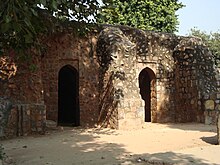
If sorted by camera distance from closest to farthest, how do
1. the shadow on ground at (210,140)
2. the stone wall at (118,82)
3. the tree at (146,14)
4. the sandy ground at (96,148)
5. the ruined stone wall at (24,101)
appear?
1. the sandy ground at (96,148)
2. the shadow on ground at (210,140)
3. the ruined stone wall at (24,101)
4. the stone wall at (118,82)
5. the tree at (146,14)

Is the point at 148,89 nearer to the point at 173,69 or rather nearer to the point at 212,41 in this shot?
the point at 173,69

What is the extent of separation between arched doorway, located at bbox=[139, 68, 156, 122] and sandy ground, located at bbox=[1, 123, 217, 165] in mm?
4242

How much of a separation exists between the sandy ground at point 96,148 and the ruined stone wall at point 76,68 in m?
1.91

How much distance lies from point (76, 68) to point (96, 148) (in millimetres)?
4903

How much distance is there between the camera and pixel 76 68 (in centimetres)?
1100

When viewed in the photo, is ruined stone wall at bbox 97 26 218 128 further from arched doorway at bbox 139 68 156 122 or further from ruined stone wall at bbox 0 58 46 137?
ruined stone wall at bbox 0 58 46 137

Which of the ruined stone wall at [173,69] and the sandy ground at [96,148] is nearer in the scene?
the sandy ground at [96,148]

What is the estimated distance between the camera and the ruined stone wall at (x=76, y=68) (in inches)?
412

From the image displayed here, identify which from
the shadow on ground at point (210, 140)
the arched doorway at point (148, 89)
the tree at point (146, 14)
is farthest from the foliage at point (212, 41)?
the shadow on ground at point (210, 140)

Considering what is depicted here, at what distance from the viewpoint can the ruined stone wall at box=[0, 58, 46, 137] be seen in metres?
8.52

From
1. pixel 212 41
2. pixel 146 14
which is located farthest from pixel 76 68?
pixel 212 41

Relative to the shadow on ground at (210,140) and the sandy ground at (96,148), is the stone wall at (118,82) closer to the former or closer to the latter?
the shadow on ground at (210,140)

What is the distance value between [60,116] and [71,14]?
8716 millimetres

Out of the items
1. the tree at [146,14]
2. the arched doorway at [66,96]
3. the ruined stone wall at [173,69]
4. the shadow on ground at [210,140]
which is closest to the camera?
the shadow on ground at [210,140]
